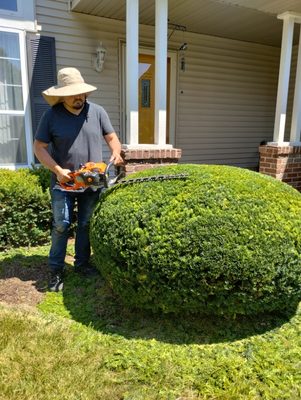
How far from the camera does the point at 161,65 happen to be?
4316mm

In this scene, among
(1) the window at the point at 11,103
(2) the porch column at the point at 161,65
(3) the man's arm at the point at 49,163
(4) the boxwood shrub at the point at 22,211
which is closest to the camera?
(3) the man's arm at the point at 49,163

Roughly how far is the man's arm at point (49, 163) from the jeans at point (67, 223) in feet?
0.62

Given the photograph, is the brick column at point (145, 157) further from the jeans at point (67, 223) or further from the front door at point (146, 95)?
the front door at point (146, 95)

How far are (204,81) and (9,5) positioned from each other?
11.9ft

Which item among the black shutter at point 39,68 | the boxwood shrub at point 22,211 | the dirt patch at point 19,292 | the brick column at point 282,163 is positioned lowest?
the dirt patch at point 19,292

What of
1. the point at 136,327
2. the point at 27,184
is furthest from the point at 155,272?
the point at 27,184

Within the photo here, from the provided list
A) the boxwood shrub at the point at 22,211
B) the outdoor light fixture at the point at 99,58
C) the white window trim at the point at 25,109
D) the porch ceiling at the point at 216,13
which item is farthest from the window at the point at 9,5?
the boxwood shrub at the point at 22,211

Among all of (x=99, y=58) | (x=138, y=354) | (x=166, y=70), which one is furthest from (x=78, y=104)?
(x=99, y=58)

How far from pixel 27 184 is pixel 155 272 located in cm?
222

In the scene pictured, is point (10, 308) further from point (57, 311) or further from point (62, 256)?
point (62, 256)

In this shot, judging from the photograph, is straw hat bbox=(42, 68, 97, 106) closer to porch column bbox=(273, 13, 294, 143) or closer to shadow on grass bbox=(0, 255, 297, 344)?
shadow on grass bbox=(0, 255, 297, 344)

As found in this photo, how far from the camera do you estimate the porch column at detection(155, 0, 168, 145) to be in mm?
4215

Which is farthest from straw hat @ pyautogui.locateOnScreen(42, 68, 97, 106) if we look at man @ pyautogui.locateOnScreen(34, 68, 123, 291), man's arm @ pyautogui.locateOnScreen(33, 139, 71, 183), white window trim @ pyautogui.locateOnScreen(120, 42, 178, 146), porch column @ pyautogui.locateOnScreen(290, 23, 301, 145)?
porch column @ pyautogui.locateOnScreen(290, 23, 301, 145)

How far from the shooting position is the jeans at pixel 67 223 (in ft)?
8.74
